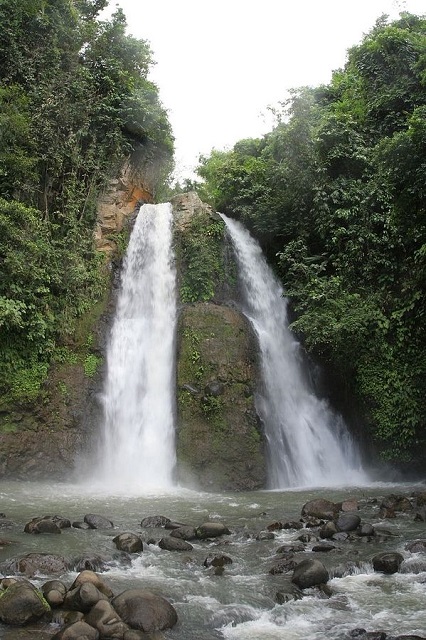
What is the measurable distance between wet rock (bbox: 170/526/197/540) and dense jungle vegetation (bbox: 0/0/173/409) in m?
Answer: 6.95

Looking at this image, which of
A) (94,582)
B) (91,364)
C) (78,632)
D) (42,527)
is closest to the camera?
(78,632)

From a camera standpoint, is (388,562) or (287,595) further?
(388,562)

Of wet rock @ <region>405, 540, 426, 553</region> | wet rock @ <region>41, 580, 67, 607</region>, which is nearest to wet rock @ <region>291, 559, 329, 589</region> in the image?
wet rock @ <region>405, 540, 426, 553</region>

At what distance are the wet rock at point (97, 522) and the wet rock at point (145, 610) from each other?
127 inches

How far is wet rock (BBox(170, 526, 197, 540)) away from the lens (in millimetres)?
8336

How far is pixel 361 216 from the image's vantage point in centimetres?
1683

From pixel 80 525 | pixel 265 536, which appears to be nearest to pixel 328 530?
pixel 265 536

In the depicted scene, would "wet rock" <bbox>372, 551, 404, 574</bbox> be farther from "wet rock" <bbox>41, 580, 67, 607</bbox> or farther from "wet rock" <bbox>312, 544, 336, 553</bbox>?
"wet rock" <bbox>41, 580, 67, 607</bbox>

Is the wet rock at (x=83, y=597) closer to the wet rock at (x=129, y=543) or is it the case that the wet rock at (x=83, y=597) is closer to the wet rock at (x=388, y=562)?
the wet rock at (x=129, y=543)

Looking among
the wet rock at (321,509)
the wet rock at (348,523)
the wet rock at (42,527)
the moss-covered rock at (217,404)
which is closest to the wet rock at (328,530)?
the wet rock at (348,523)

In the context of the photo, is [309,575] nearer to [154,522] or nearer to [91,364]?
[154,522]

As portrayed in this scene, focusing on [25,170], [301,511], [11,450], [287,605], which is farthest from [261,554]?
[25,170]

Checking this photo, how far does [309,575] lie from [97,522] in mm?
3848

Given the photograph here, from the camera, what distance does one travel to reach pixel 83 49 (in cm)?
2092
